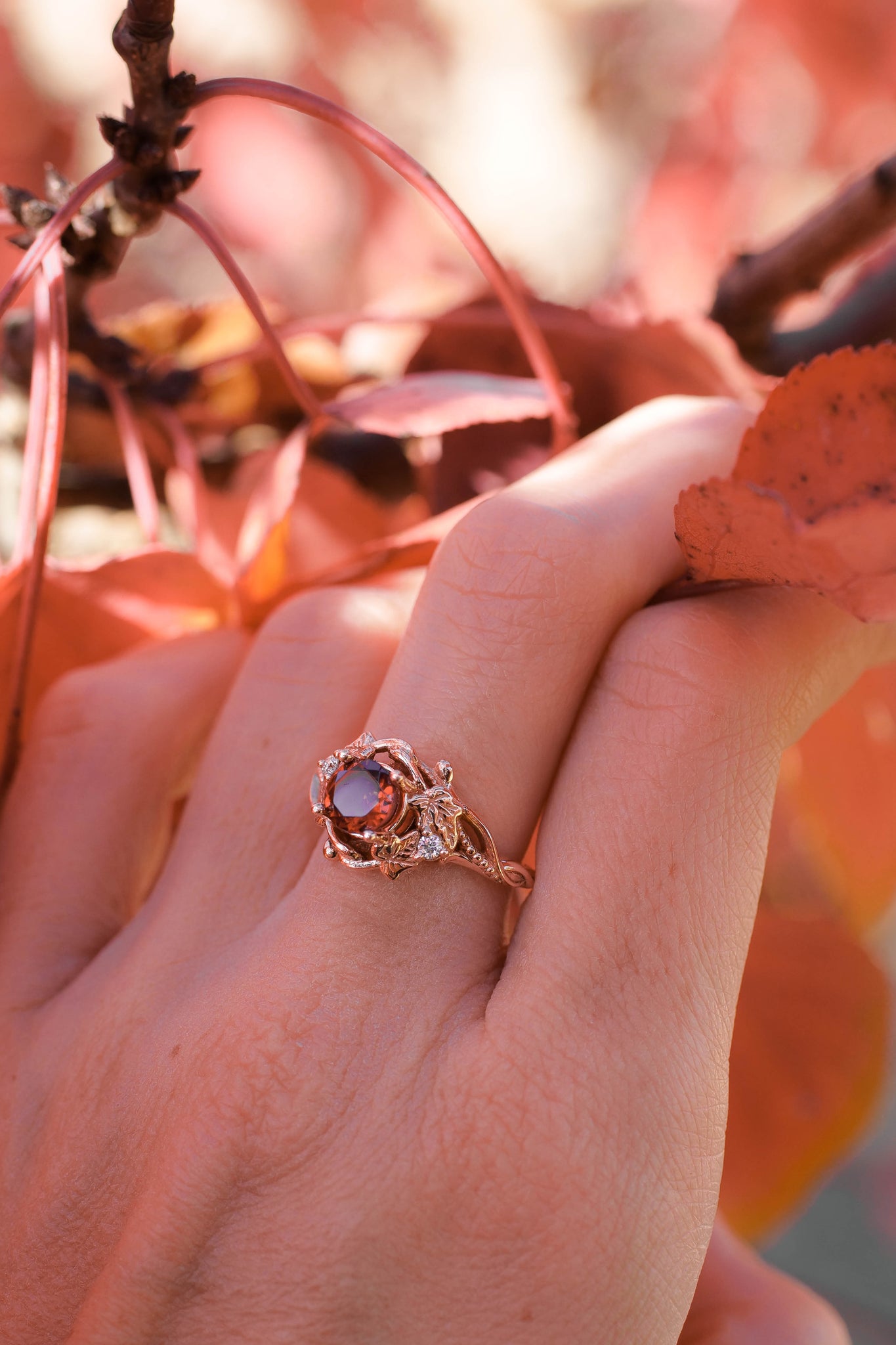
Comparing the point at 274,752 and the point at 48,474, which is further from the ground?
the point at 48,474

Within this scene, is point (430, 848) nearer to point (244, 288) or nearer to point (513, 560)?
point (513, 560)

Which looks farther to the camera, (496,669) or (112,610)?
(112,610)

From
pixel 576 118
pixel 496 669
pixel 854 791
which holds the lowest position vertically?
pixel 854 791

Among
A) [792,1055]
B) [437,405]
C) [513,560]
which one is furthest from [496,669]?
[792,1055]

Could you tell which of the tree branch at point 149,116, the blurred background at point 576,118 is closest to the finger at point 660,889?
the tree branch at point 149,116

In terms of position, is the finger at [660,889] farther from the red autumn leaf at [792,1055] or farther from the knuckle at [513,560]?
the red autumn leaf at [792,1055]

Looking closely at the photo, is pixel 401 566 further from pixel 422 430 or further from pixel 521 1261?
pixel 521 1261


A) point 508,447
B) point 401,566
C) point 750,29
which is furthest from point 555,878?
point 750,29
